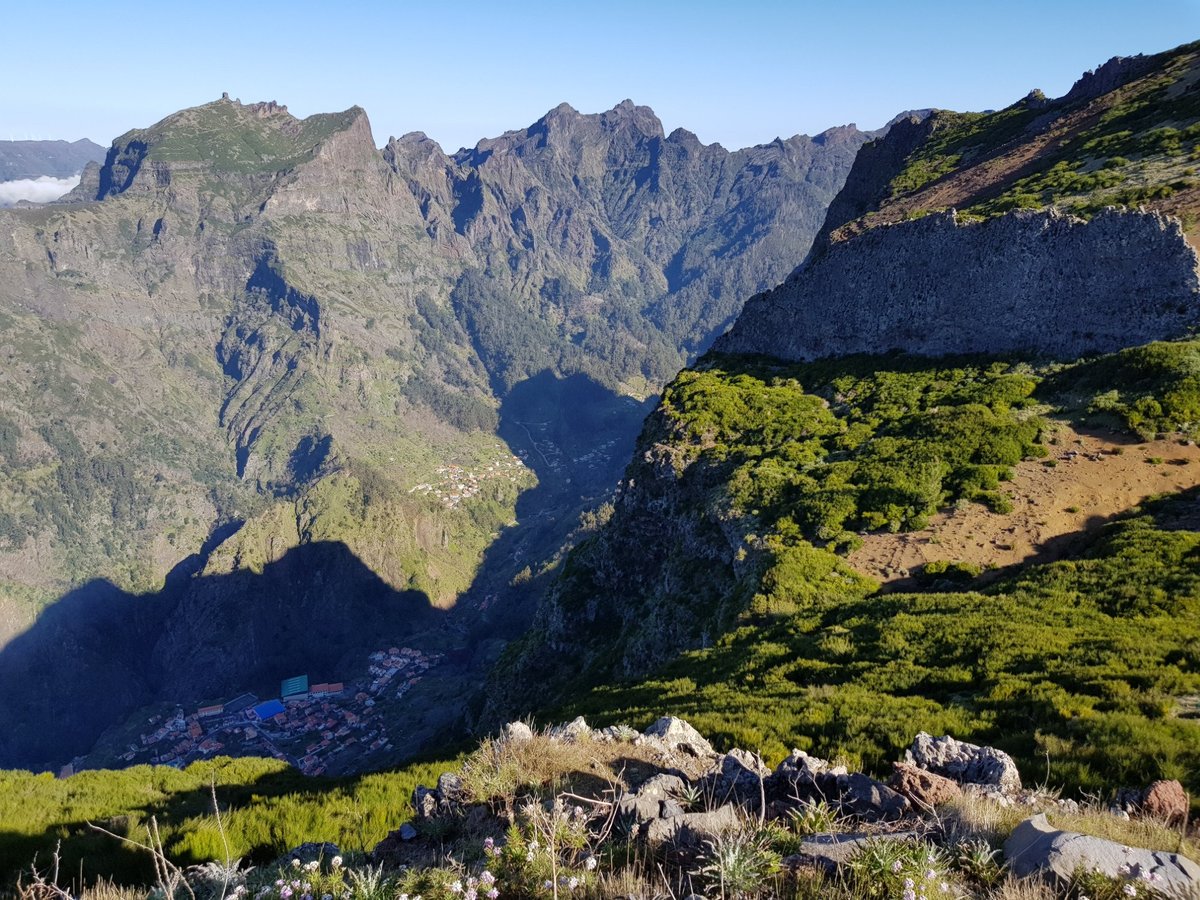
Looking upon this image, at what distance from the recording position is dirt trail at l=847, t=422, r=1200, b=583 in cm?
1964

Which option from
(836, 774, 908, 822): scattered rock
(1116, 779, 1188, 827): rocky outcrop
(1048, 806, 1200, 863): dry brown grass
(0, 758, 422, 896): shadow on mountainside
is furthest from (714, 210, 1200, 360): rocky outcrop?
(0, 758, 422, 896): shadow on mountainside

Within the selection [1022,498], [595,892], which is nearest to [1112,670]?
[595,892]

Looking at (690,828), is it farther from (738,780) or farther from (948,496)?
(948,496)

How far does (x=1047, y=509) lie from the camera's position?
20578 millimetres

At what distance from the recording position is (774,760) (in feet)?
31.3

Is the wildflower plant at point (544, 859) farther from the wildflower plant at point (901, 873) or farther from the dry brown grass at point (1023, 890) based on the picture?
the dry brown grass at point (1023, 890)

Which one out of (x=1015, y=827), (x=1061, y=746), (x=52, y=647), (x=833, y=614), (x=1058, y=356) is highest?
(x=1058, y=356)

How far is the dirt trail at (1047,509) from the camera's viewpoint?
1964 cm

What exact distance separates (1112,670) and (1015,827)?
23.3 ft

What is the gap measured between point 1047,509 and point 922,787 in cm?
1769

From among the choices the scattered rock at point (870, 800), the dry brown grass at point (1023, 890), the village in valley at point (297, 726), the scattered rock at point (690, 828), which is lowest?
the village in valley at point (297, 726)

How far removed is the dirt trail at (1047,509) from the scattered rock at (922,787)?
46.5 ft

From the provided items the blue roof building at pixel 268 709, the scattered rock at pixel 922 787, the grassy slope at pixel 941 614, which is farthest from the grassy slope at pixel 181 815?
the blue roof building at pixel 268 709

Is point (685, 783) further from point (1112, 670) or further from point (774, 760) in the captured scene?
point (1112, 670)
